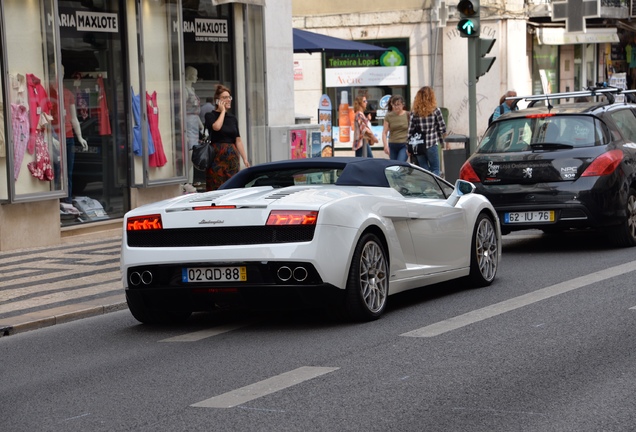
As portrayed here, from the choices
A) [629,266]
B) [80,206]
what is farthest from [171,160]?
[629,266]

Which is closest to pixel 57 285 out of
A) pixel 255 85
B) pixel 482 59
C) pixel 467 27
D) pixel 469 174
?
pixel 469 174

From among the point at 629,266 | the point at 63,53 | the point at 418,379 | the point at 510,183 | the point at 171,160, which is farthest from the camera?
the point at 171,160

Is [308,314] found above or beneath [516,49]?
beneath

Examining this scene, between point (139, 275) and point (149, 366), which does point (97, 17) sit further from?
point (149, 366)

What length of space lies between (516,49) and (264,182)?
77.3 ft

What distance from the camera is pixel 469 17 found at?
63.2ft

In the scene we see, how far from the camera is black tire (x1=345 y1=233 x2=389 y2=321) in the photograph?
8.79 meters

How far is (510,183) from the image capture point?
13.8m

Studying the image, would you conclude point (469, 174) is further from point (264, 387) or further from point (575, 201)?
point (264, 387)

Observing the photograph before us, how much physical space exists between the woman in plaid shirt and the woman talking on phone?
578 centimetres

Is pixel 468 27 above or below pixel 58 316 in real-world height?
above

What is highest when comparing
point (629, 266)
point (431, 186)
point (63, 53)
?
point (63, 53)

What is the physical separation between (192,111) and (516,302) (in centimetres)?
1023

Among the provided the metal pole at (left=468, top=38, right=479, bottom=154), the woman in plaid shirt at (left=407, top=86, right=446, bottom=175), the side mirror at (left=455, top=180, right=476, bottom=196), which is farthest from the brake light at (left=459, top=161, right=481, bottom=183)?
the woman in plaid shirt at (left=407, top=86, right=446, bottom=175)
